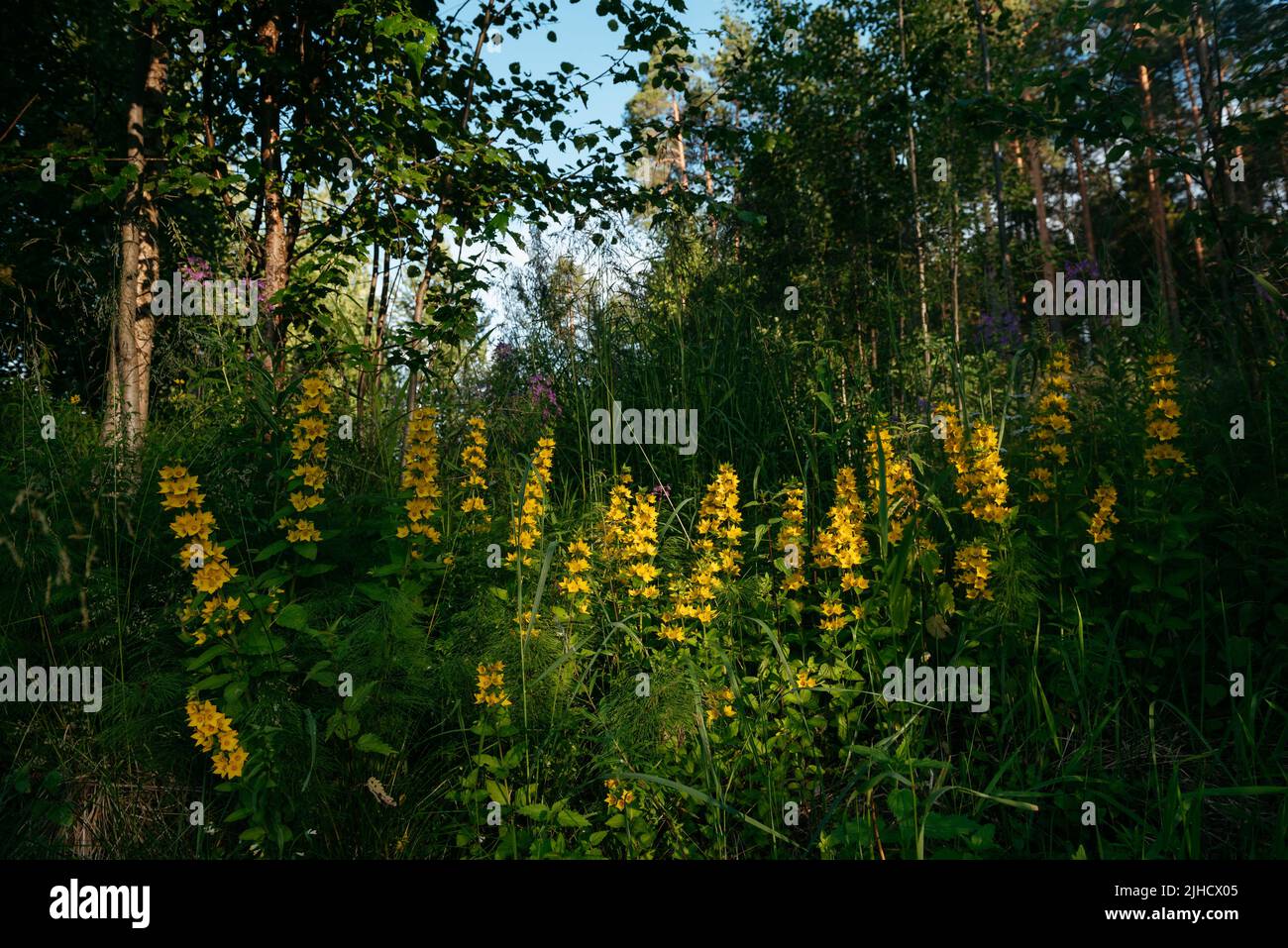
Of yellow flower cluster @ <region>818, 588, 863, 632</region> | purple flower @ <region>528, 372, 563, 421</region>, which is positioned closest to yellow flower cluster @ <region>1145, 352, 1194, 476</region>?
yellow flower cluster @ <region>818, 588, 863, 632</region>

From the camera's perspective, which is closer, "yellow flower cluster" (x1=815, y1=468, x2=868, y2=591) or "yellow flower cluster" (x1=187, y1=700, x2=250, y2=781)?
"yellow flower cluster" (x1=187, y1=700, x2=250, y2=781)

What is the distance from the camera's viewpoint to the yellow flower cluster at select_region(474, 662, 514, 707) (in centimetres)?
211

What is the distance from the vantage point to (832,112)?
8.98 meters

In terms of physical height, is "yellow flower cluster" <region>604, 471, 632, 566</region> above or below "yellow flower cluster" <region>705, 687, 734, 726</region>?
above

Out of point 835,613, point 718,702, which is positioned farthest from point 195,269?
point 835,613

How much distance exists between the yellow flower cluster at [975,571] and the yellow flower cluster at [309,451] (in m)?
2.16

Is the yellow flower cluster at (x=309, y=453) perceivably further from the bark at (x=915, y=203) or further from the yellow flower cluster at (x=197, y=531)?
the bark at (x=915, y=203)

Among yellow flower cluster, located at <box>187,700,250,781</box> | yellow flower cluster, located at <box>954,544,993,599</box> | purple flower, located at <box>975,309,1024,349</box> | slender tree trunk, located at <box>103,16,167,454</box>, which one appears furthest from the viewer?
purple flower, located at <box>975,309,1024,349</box>

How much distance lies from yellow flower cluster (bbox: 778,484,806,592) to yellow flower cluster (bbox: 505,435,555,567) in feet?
2.92

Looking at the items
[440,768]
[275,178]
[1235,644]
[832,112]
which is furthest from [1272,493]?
[832,112]

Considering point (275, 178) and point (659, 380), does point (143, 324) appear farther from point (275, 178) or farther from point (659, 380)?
point (659, 380)

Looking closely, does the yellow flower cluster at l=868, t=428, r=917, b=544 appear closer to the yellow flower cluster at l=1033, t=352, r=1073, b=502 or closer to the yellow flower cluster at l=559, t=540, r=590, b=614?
the yellow flower cluster at l=1033, t=352, r=1073, b=502
